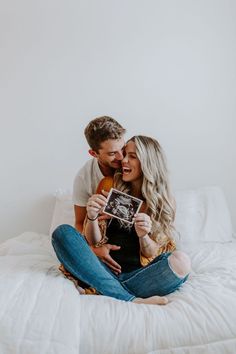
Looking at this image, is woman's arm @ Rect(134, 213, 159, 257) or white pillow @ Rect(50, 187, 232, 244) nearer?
woman's arm @ Rect(134, 213, 159, 257)

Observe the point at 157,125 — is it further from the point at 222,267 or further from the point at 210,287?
the point at 210,287

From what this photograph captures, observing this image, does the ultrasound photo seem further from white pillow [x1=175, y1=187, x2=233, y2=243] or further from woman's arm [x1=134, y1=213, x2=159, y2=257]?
white pillow [x1=175, y1=187, x2=233, y2=243]

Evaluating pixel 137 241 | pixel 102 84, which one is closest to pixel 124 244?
pixel 137 241

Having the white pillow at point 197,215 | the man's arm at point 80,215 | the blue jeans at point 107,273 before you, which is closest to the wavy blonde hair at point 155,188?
the blue jeans at point 107,273

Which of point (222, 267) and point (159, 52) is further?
point (159, 52)

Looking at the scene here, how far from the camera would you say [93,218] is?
1290mm

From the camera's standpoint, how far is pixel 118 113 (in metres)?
1.98

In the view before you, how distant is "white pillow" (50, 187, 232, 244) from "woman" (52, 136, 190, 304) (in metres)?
0.32

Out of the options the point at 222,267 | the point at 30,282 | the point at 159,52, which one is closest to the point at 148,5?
the point at 159,52

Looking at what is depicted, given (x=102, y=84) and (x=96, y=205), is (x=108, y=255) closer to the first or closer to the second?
(x=96, y=205)

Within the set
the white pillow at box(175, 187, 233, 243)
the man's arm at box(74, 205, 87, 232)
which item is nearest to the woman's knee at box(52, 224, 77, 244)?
the man's arm at box(74, 205, 87, 232)

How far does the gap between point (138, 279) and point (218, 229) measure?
26.0 inches

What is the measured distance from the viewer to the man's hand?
4.31 ft

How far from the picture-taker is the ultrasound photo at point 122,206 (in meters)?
1.26
